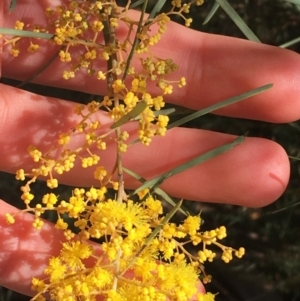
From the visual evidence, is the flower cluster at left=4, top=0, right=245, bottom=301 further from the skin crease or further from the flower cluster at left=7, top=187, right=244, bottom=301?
the skin crease

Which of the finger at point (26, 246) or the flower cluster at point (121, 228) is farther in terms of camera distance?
the finger at point (26, 246)

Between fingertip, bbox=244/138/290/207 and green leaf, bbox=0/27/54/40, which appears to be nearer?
green leaf, bbox=0/27/54/40

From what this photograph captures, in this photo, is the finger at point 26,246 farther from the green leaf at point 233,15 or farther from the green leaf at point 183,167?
the green leaf at point 233,15

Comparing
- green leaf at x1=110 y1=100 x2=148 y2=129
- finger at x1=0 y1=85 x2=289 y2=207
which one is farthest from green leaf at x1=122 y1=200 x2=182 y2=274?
finger at x1=0 y1=85 x2=289 y2=207

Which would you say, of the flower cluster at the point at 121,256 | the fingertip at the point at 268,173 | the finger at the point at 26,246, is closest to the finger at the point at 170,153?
the fingertip at the point at 268,173

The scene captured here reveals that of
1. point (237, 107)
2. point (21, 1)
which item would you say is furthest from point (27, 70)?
point (237, 107)

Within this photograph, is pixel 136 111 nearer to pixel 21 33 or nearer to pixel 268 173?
pixel 21 33
